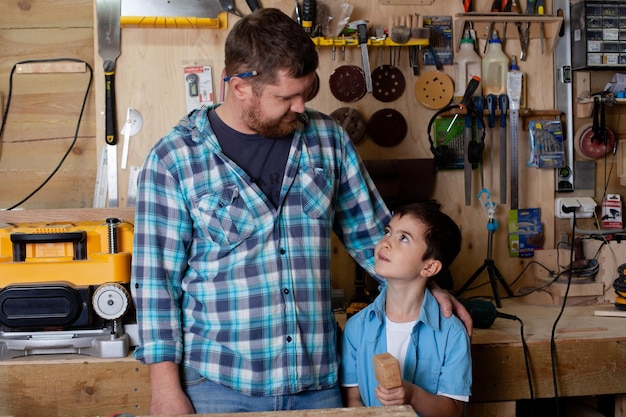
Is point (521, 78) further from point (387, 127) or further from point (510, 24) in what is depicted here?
point (387, 127)

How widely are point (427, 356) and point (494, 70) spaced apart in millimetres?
1442

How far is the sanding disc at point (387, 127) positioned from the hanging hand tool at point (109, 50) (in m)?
0.92

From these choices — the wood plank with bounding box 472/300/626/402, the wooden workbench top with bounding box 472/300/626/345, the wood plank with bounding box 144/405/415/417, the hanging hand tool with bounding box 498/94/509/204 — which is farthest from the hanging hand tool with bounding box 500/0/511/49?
the wood plank with bounding box 144/405/415/417

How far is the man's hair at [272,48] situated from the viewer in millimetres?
1494

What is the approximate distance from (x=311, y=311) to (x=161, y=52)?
1.39 metres

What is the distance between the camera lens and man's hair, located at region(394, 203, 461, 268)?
1.68m

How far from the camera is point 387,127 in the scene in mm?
2656

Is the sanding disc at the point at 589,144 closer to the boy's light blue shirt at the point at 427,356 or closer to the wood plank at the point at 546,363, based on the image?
the wood plank at the point at 546,363

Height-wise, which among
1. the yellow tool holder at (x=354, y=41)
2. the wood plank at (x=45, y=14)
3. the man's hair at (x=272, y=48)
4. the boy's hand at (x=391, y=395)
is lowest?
the boy's hand at (x=391, y=395)

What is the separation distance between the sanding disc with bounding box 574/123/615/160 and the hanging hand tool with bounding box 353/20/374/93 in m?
0.82

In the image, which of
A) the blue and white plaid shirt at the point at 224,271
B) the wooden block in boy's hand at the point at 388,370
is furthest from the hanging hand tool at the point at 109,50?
the wooden block in boy's hand at the point at 388,370

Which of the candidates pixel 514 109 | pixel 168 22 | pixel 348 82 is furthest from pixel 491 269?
pixel 168 22

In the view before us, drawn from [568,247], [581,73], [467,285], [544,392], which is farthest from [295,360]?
[581,73]

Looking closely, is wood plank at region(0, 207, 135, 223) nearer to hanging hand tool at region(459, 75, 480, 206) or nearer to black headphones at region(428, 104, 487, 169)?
black headphones at region(428, 104, 487, 169)
